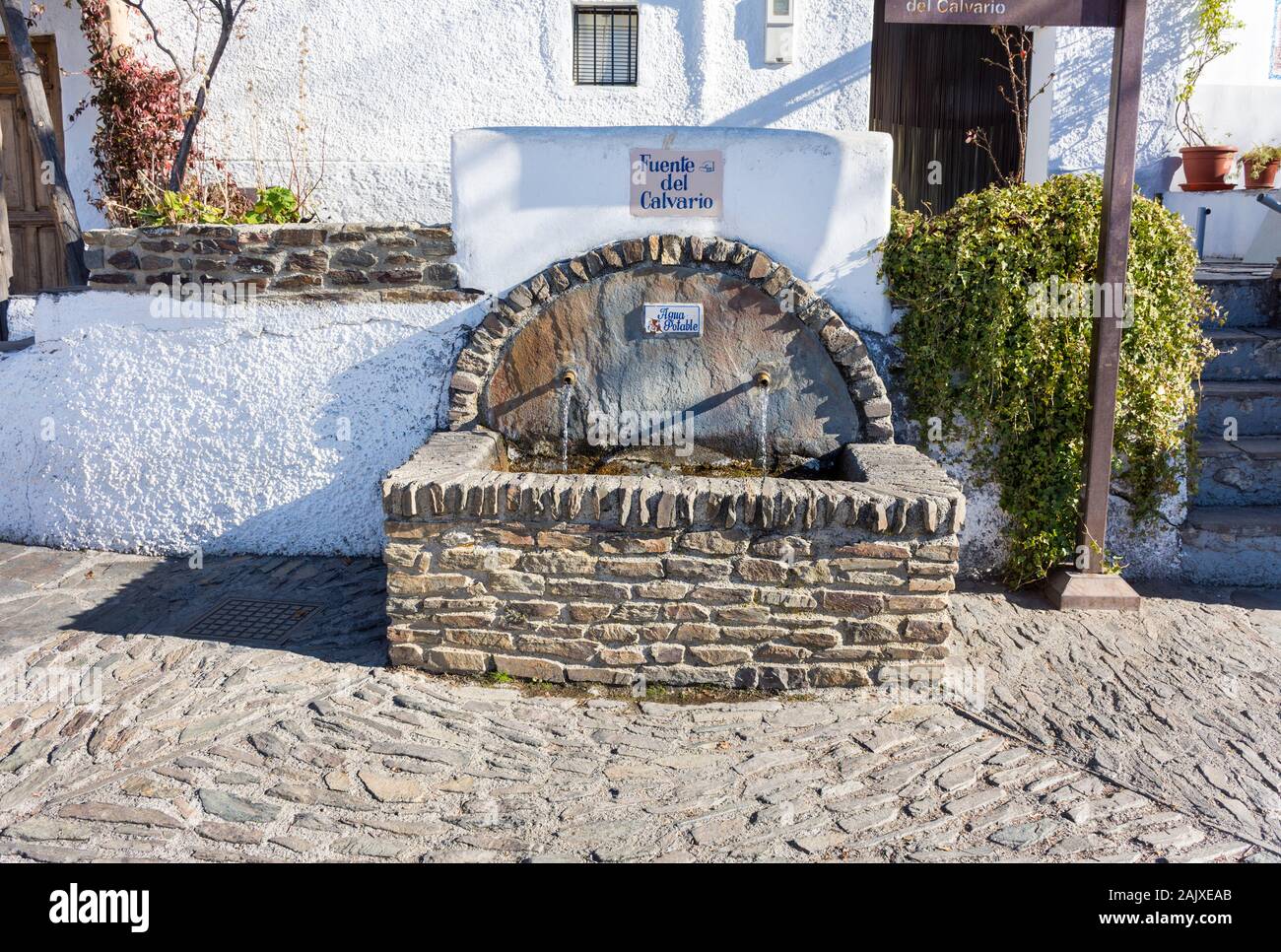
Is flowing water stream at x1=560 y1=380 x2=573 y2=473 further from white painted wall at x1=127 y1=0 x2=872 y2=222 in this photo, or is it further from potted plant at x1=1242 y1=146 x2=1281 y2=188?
potted plant at x1=1242 y1=146 x2=1281 y2=188

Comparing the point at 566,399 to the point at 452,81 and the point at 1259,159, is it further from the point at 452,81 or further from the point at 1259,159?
the point at 1259,159

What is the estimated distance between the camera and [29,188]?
8.00 meters

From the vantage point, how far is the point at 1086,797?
138 inches

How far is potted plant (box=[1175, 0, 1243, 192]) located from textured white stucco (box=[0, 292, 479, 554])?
229 inches

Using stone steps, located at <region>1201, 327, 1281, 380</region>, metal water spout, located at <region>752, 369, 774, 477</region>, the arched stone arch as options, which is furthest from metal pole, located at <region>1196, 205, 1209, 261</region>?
metal water spout, located at <region>752, 369, 774, 477</region>

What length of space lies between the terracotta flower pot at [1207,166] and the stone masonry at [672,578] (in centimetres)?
515

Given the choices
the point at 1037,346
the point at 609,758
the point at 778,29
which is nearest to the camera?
the point at 609,758

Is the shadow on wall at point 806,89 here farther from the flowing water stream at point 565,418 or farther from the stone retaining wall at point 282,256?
the flowing water stream at point 565,418

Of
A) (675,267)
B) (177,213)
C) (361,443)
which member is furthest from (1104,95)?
(177,213)

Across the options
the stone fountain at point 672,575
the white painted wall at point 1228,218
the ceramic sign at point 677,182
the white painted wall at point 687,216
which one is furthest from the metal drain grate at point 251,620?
the white painted wall at point 1228,218

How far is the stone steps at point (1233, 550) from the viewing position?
5.44m

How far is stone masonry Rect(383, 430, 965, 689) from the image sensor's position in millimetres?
4125

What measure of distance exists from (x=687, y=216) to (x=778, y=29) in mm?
2949

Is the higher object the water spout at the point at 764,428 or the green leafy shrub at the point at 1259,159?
the green leafy shrub at the point at 1259,159
